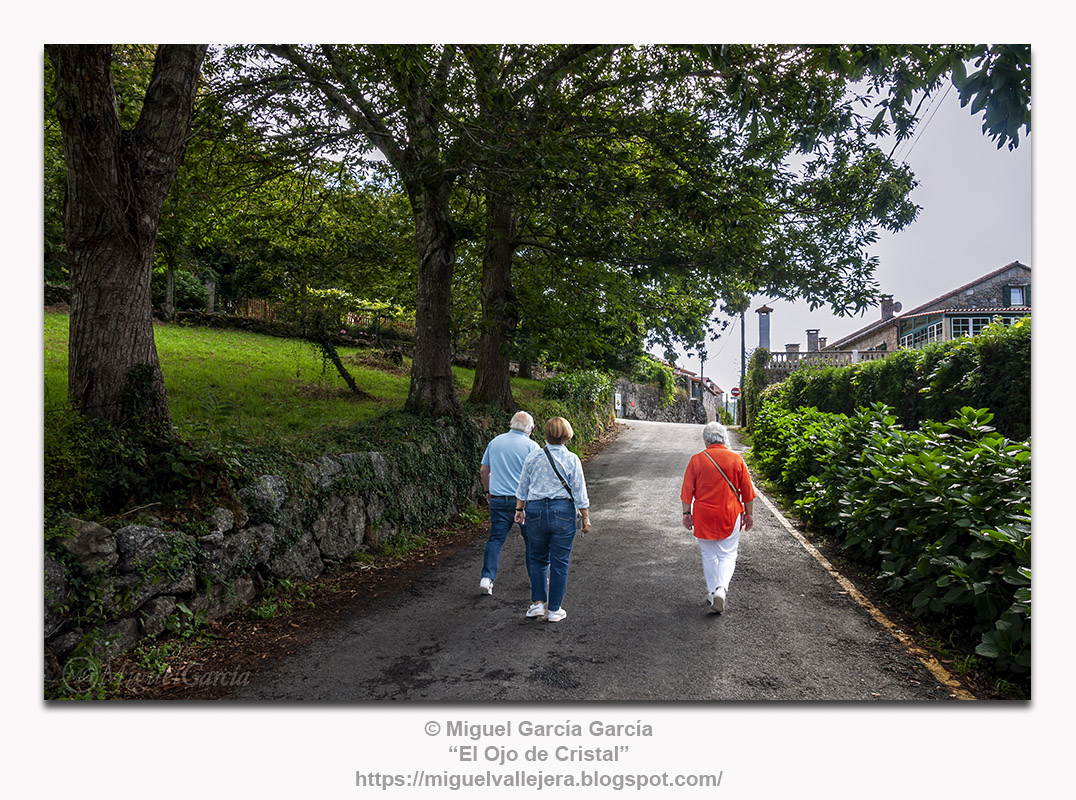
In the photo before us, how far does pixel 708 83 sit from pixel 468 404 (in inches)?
287

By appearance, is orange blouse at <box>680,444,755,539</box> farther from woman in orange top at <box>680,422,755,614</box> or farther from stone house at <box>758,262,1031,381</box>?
stone house at <box>758,262,1031,381</box>

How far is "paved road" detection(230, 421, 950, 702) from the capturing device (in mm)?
3527

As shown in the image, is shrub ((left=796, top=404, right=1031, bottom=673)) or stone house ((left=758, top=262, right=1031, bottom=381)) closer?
shrub ((left=796, top=404, right=1031, bottom=673))

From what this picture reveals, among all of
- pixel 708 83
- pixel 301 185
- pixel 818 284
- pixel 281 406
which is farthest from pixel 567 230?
pixel 281 406

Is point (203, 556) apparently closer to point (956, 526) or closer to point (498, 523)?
point (498, 523)

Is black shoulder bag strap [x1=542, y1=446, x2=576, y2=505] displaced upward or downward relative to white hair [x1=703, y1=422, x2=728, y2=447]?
downward

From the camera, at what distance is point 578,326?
35.7ft

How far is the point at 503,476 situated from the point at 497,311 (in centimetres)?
591

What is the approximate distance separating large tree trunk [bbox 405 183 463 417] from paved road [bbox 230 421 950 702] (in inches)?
149

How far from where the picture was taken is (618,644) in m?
4.11

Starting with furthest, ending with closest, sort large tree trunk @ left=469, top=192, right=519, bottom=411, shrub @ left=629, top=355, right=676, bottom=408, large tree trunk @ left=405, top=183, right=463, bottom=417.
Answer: shrub @ left=629, top=355, right=676, bottom=408
large tree trunk @ left=469, top=192, right=519, bottom=411
large tree trunk @ left=405, top=183, right=463, bottom=417

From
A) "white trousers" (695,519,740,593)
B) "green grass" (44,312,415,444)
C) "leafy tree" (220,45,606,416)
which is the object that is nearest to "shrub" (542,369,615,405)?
"green grass" (44,312,415,444)

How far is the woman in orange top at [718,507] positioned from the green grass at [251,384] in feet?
12.9

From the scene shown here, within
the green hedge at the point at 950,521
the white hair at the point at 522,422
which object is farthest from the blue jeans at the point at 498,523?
the green hedge at the point at 950,521
